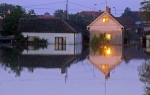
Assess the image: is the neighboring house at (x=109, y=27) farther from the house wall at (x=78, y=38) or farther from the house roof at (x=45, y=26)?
the house roof at (x=45, y=26)

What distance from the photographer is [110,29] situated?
62969mm

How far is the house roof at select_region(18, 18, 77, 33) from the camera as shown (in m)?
60.9

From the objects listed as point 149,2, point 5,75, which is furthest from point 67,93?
point 149,2

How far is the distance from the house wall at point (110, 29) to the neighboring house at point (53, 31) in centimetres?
276

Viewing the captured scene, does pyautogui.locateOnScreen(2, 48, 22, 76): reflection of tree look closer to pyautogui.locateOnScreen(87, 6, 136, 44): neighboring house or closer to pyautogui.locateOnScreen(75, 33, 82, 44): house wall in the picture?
pyautogui.locateOnScreen(75, 33, 82, 44): house wall

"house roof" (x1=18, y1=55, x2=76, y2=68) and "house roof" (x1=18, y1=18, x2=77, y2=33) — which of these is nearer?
"house roof" (x1=18, y1=55, x2=76, y2=68)

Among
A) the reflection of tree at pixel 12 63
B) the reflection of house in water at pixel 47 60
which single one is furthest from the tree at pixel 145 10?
the reflection of tree at pixel 12 63

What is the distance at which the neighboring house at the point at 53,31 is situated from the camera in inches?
2386

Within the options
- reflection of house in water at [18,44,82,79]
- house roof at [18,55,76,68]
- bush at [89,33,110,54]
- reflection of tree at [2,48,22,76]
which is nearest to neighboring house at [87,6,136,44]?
bush at [89,33,110,54]

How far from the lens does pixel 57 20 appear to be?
63.3 m

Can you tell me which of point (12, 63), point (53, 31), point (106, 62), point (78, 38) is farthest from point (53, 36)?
point (106, 62)

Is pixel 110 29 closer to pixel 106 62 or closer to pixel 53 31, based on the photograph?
pixel 53 31

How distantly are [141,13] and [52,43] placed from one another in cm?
1642

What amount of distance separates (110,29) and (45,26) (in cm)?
926
